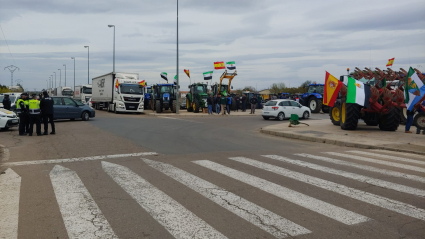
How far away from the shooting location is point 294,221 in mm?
5102

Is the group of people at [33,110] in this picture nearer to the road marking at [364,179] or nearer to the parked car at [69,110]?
the parked car at [69,110]

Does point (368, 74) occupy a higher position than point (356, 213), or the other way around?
point (368, 74)

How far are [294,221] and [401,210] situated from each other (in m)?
1.80

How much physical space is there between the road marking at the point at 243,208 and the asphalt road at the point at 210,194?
2 cm

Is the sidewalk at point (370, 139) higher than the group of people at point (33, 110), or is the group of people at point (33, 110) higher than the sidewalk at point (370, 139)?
the group of people at point (33, 110)

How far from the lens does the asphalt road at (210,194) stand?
4844 millimetres

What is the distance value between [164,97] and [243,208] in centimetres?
2935

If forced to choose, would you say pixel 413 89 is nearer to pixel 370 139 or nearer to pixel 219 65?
pixel 370 139

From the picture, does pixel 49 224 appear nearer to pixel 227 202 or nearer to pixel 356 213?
pixel 227 202

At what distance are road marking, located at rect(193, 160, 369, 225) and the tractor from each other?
2613 centimetres

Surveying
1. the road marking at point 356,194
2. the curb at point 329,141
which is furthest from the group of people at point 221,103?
the road marking at point 356,194

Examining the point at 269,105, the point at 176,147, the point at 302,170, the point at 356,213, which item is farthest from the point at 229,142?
the point at 269,105

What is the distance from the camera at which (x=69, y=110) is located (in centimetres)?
2275

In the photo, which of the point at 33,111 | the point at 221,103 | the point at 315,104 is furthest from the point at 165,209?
the point at 315,104
